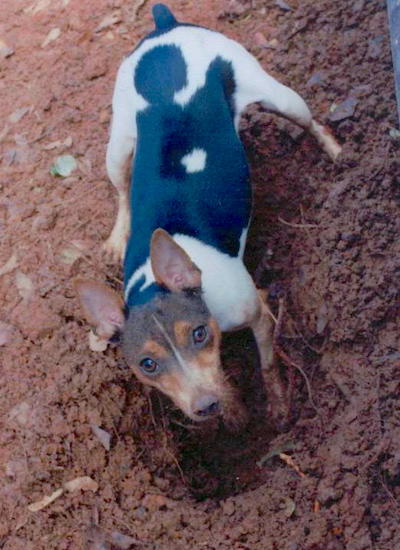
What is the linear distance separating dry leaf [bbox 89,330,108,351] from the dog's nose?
1.11 m

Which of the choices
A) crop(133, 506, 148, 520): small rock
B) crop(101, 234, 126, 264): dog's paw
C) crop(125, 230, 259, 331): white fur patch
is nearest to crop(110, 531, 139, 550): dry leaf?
crop(133, 506, 148, 520): small rock

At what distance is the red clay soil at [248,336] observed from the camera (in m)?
4.35

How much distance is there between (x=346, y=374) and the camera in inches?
183

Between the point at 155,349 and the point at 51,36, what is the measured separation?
12.1ft

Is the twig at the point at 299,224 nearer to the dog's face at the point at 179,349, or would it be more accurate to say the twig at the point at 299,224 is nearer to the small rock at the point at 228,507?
the dog's face at the point at 179,349

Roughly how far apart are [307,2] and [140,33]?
139 centimetres

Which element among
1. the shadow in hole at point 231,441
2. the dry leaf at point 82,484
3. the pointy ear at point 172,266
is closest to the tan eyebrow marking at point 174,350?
the pointy ear at point 172,266

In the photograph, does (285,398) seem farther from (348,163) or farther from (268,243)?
(348,163)

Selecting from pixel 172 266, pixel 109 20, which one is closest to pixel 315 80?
pixel 109 20

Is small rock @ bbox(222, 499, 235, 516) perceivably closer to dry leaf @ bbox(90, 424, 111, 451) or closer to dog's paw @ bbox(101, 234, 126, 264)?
dry leaf @ bbox(90, 424, 111, 451)

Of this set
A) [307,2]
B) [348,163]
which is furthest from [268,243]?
[307,2]

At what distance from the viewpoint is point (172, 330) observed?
431cm

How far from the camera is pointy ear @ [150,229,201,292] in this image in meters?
4.26

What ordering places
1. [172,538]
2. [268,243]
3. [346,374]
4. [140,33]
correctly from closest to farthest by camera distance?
[172,538]
[346,374]
[268,243]
[140,33]
